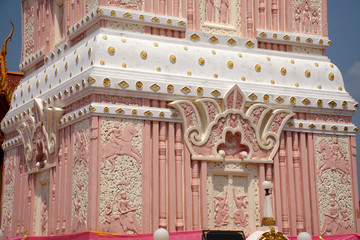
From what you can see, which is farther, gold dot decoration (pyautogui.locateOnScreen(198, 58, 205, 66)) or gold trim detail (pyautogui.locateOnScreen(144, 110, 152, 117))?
gold dot decoration (pyautogui.locateOnScreen(198, 58, 205, 66))

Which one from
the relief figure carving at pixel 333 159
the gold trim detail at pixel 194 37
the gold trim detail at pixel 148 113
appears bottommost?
the relief figure carving at pixel 333 159

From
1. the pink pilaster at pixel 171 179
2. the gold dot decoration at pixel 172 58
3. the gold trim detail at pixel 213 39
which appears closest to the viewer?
the pink pilaster at pixel 171 179

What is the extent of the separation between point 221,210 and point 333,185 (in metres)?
2.86

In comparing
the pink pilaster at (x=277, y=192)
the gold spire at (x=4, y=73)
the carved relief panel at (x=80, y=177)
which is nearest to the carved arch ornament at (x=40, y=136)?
the carved relief panel at (x=80, y=177)

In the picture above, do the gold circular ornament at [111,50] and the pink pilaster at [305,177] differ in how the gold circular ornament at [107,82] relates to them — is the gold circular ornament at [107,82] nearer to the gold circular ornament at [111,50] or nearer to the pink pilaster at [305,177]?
the gold circular ornament at [111,50]

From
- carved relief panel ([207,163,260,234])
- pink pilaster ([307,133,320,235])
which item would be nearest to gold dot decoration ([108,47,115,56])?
carved relief panel ([207,163,260,234])

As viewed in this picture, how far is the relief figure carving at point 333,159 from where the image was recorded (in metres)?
16.1

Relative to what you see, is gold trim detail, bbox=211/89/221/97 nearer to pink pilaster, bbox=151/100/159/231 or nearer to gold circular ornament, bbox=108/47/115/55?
pink pilaster, bbox=151/100/159/231

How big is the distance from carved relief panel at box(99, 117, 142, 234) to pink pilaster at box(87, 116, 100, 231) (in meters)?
0.09

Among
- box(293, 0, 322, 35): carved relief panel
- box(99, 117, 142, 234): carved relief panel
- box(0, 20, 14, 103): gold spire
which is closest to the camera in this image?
box(99, 117, 142, 234): carved relief panel

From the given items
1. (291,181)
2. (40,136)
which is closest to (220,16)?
(291,181)

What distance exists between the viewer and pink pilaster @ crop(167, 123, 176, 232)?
1437cm

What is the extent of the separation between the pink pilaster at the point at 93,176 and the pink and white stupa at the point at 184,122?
0.02m

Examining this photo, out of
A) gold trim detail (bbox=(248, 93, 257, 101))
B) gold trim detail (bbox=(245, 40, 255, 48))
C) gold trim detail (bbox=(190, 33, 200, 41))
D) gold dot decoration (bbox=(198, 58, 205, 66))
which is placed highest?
gold trim detail (bbox=(190, 33, 200, 41))
